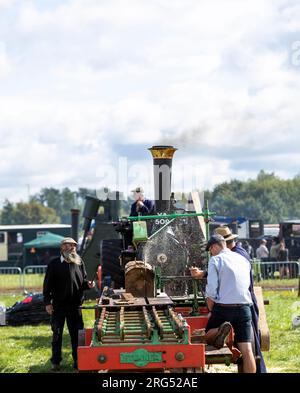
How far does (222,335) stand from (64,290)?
3.10 meters

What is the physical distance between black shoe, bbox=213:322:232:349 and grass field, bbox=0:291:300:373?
203cm

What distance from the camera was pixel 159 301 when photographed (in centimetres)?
839

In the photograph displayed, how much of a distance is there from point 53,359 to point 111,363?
359cm

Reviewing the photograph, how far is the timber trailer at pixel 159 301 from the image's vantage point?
655cm

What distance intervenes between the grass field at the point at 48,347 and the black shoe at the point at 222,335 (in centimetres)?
203

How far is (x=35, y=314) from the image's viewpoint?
570 inches

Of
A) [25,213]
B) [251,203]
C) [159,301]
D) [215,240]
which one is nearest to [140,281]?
[159,301]

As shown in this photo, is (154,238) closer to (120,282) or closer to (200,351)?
(120,282)

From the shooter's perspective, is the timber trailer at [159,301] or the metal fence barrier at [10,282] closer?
the timber trailer at [159,301]

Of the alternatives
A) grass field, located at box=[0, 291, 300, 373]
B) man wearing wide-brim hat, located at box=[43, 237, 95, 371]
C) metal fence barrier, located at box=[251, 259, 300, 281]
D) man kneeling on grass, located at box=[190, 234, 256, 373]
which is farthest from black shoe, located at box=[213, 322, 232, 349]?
metal fence barrier, located at box=[251, 259, 300, 281]

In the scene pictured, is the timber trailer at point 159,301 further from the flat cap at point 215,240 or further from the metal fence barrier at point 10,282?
the metal fence barrier at point 10,282

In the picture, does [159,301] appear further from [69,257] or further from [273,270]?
[273,270]

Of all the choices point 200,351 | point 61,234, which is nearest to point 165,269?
point 200,351

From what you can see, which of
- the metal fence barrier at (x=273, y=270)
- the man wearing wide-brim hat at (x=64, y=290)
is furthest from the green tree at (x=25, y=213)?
the man wearing wide-brim hat at (x=64, y=290)
